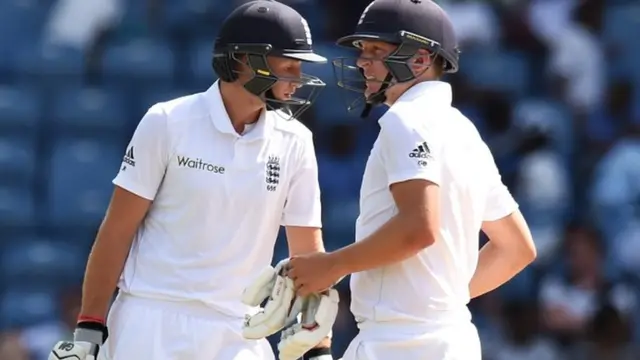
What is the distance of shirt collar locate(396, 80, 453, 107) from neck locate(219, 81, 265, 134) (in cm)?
68

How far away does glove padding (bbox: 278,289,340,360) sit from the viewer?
4.59 metres

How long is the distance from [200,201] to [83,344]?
60cm

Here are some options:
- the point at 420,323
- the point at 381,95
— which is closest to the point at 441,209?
the point at 420,323

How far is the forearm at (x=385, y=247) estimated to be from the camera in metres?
4.31

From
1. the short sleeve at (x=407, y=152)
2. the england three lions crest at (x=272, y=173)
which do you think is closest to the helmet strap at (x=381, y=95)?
the short sleeve at (x=407, y=152)

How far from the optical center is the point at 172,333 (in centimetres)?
493

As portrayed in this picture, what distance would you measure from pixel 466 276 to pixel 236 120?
1.03 meters

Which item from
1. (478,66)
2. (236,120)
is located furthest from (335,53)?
(236,120)

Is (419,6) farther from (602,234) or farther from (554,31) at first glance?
(554,31)

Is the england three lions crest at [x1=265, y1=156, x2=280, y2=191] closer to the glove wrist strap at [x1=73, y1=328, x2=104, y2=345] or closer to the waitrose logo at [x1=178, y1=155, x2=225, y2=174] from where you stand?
the waitrose logo at [x1=178, y1=155, x2=225, y2=174]

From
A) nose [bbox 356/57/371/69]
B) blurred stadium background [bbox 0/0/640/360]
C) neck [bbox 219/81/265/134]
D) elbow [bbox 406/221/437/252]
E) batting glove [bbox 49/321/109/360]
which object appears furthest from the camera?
blurred stadium background [bbox 0/0/640/360]

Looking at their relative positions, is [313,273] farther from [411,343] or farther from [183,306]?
[183,306]

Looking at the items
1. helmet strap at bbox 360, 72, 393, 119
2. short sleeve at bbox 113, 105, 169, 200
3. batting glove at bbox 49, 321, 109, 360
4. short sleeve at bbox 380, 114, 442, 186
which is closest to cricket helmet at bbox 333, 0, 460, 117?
helmet strap at bbox 360, 72, 393, 119

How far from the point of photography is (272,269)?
185 inches
